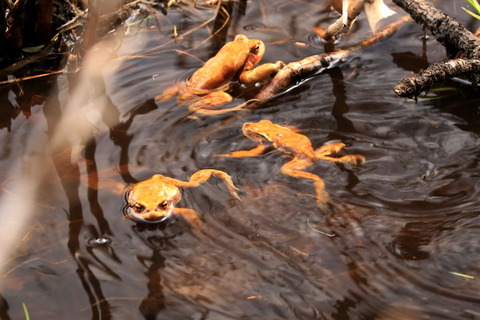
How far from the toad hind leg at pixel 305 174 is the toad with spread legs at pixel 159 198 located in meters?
0.39

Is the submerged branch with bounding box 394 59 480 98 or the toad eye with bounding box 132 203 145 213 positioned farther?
the submerged branch with bounding box 394 59 480 98

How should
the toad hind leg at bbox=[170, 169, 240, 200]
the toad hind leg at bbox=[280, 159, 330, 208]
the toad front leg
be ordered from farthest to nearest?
the toad front leg
the toad hind leg at bbox=[170, 169, 240, 200]
the toad hind leg at bbox=[280, 159, 330, 208]

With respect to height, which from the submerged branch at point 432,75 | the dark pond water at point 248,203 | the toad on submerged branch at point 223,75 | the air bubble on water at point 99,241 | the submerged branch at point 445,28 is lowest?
the air bubble on water at point 99,241

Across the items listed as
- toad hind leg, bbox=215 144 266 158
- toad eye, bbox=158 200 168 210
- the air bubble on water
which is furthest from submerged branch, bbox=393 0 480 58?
the air bubble on water

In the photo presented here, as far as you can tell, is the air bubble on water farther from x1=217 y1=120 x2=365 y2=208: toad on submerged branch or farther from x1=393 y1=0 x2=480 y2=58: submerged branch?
x1=393 y1=0 x2=480 y2=58: submerged branch

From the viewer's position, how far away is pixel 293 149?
3.91 meters

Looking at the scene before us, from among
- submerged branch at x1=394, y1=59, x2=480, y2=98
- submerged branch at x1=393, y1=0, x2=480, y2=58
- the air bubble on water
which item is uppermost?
submerged branch at x1=393, y1=0, x2=480, y2=58

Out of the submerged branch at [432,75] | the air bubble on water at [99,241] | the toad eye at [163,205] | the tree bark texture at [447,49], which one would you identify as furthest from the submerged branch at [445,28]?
the air bubble on water at [99,241]

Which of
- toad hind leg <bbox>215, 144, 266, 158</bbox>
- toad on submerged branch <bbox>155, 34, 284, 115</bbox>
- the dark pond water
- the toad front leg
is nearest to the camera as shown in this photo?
the dark pond water

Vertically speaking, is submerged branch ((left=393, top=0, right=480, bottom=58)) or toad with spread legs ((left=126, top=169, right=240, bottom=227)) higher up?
submerged branch ((left=393, top=0, right=480, bottom=58))

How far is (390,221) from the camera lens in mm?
3398

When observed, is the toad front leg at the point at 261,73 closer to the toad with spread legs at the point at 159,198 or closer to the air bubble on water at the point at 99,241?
the toad with spread legs at the point at 159,198

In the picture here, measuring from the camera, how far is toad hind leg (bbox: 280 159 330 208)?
3.59m

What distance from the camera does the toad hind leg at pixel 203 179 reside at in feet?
12.2
